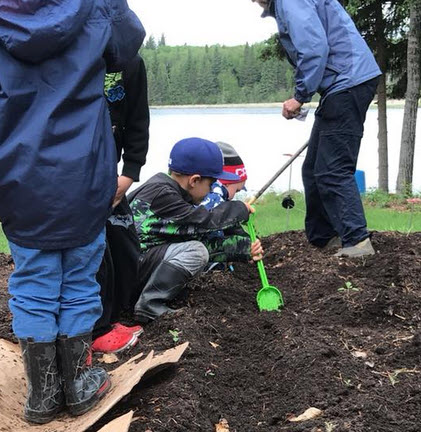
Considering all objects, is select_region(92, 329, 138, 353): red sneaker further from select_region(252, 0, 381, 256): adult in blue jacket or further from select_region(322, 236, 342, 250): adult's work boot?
select_region(322, 236, 342, 250): adult's work boot

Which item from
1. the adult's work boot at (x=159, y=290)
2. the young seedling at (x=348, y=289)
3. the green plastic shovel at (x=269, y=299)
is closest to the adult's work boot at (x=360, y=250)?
the young seedling at (x=348, y=289)

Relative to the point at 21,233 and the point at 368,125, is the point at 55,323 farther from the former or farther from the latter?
the point at 368,125

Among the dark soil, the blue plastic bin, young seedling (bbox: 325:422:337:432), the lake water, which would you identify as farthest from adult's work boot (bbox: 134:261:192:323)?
the blue plastic bin

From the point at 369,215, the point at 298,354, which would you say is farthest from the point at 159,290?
the point at 369,215

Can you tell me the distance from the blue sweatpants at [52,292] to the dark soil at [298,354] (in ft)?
1.27

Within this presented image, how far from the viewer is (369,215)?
8414 mm

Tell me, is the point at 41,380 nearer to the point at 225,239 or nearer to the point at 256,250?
the point at 256,250

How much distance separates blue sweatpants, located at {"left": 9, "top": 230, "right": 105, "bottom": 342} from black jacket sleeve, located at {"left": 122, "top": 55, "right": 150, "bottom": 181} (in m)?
0.71

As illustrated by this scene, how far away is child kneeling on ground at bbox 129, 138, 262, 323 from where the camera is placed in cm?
350

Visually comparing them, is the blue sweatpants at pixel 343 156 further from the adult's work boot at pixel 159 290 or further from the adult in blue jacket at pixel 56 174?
the adult in blue jacket at pixel 56 174

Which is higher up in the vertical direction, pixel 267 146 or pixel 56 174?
pixel 56 174

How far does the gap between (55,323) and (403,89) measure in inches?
480

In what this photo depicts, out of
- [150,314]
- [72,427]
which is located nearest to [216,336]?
[150,314]

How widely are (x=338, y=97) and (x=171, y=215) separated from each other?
5.63 ft
